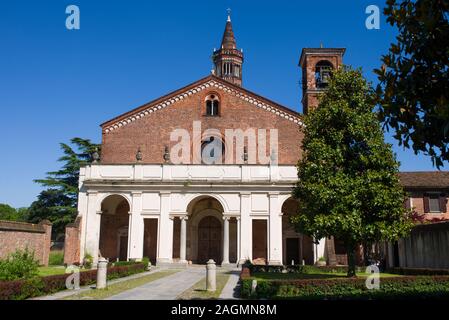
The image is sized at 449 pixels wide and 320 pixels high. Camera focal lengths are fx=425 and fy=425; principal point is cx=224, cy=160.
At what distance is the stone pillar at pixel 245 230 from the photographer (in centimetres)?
2988

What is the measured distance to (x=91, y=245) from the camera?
3025 centimetres

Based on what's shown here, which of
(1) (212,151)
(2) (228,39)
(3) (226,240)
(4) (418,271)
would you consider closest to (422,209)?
(4) (418,271)

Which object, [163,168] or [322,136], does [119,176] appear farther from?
[322,136]

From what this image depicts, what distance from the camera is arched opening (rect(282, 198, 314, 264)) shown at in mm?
32750

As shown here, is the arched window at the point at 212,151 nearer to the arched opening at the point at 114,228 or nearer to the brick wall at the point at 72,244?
the arched opening at the point at 114,228

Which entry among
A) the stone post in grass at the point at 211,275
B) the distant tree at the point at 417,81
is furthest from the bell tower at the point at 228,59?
the distant tree at the point at 417,81

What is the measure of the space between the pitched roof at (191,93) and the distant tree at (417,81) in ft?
91.1

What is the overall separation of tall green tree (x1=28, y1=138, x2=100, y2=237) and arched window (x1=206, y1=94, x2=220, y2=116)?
19.4 metres

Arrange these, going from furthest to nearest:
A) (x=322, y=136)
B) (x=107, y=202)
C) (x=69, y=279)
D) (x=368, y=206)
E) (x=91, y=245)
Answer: (x=107, y=202), (x=91, y=245), (x=322, y=136), (x=368, y=206), (x=69, y=279)

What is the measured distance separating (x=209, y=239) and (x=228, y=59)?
35.4 m

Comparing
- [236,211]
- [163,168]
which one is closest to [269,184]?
[236,211]

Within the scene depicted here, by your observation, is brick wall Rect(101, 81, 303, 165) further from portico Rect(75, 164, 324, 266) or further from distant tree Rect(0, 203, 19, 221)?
distant tree Rect(0, 203, 19, 221)

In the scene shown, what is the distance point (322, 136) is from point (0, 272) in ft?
46.7

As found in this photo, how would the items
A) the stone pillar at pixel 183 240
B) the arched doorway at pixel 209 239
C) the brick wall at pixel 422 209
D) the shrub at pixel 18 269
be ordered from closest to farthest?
the shrub at pixel 18 269
the stone pillar at pixel 183 240
the brick wall at pixel 422 209
the arched doorway at pixel 209 239
